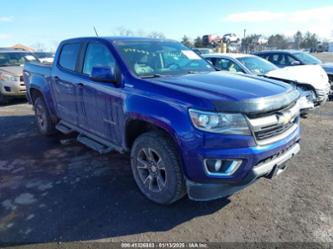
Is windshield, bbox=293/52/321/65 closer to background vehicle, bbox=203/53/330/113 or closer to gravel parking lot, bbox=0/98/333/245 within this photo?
background vehicle, bbox=203/53/330/113

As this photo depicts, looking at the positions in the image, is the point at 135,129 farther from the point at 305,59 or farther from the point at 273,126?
the point at 305,59

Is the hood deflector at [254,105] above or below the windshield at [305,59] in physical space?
above

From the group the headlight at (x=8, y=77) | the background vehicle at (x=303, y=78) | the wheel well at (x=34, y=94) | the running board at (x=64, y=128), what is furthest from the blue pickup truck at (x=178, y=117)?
the headlight at (x=8, y=77)

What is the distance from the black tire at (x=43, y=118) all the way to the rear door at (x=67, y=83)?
64 centimetres

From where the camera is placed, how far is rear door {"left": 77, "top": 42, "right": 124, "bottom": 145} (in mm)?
3656

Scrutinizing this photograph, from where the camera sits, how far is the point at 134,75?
11.3 ft

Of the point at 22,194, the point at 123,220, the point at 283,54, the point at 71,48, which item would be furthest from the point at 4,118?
the point at 283,54

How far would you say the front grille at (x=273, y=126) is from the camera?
9.18ft

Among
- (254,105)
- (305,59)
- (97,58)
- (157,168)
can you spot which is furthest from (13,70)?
(305,59)

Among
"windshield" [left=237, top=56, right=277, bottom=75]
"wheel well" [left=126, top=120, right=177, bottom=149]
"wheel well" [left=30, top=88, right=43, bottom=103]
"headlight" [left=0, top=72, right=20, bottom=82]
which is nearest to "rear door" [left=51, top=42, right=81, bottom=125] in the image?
"wheel well" [left=30, top=88, right=43, bottom=103]

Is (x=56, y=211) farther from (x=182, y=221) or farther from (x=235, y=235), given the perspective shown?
(x=235, y=235)

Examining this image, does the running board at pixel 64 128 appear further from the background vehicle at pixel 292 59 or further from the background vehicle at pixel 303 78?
the background vehicle at pixel 292 59

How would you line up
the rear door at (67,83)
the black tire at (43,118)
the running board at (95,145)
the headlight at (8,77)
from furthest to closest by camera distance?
1. the headlight at (8,77)
2. the black tire at (43,118)
3. the rear door at (67,83)
4. the running board at (95,145)

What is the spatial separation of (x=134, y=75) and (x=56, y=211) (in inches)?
70.0
